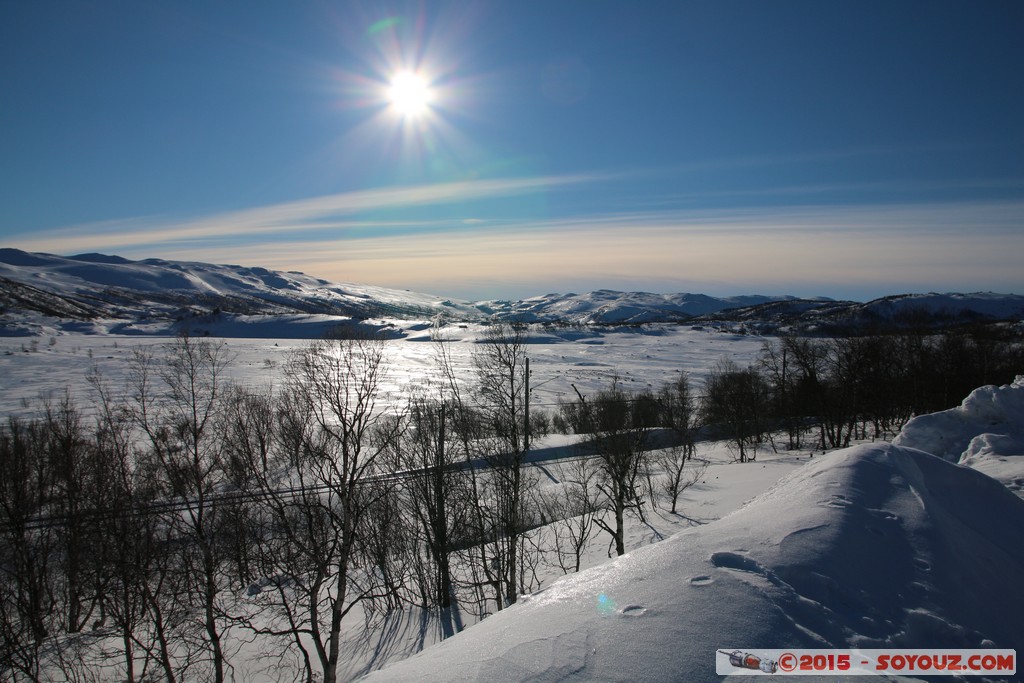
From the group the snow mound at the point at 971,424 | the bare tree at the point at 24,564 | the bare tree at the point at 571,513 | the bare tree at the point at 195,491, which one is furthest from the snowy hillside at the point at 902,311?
the bare tree at the point at 24,564

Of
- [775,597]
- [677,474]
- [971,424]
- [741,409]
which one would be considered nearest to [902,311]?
[741,409]

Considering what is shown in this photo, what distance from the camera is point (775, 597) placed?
12.8 ft

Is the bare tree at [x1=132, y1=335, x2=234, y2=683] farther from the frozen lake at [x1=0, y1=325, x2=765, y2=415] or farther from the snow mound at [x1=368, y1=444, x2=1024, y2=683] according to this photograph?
the snow mound at [x1=368, y1=444, x2=1024, y2=683]

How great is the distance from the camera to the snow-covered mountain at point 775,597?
3.53 m

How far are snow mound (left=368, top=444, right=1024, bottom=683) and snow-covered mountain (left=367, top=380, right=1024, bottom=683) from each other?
1 cm

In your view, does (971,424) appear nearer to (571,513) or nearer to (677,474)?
(677,474)

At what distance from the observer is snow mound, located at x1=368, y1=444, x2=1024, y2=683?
3533 mm

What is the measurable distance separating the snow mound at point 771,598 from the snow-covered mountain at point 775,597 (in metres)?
0.01

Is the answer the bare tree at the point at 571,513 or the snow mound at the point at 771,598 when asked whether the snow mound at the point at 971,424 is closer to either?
the bare tree at the point at 571,513

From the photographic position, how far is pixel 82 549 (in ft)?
57.0

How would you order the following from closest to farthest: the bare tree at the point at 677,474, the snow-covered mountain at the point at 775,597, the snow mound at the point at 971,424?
the snow-covered mountain at the point at 775,597 → the snow mound at the point at 971,424 → the bare tree at the point at 677,474

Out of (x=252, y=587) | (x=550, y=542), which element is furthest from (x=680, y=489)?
(x=252, y=587)

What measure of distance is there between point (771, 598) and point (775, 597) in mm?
40

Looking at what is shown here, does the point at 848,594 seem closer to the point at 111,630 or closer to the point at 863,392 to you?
the point at 111,630
